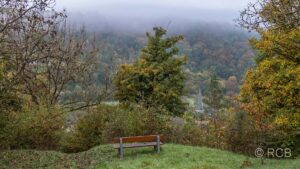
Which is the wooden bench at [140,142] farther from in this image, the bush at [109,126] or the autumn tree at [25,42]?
the autumn tree at [25,42]

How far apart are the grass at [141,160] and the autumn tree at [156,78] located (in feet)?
35.7

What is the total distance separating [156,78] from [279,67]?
14.3 meters

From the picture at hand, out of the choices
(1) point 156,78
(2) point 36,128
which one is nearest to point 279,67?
(2) point 36,128

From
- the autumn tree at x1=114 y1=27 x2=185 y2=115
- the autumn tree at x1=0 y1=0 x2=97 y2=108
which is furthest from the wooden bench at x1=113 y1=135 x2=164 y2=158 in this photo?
the autumn tree at x1=114 y1=27 x2=185 y2=115

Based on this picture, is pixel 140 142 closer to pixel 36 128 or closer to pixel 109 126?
pixel 109 126

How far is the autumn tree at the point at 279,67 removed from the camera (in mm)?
13742

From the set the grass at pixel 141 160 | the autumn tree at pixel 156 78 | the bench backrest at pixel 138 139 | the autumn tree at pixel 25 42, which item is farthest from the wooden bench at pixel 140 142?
the autumn tree at pixel 156 78

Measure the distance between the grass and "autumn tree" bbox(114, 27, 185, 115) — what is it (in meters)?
10.9

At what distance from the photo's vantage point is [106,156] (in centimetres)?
1595

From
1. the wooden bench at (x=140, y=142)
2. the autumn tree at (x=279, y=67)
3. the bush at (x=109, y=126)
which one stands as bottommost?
the bush at (x=109, y=126)

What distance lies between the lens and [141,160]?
1466 cm

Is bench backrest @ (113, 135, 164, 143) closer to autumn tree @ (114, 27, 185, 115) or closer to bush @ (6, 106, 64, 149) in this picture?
bush @ (6, 106, 64, 149)

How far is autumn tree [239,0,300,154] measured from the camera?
1374 centimetres

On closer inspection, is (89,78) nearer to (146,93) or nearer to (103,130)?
(146,93)
